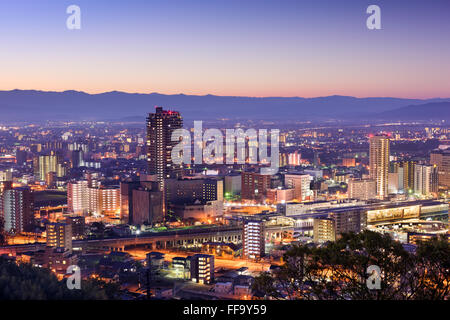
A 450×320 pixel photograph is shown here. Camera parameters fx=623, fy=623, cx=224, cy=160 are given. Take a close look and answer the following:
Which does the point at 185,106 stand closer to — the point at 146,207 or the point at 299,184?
the point at 299,184

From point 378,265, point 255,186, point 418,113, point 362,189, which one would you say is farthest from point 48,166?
point 378,265

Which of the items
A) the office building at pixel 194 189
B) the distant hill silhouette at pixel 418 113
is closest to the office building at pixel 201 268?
the office building at pixel 194 189

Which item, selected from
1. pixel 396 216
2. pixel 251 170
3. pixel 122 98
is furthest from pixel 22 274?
pixel 122 98

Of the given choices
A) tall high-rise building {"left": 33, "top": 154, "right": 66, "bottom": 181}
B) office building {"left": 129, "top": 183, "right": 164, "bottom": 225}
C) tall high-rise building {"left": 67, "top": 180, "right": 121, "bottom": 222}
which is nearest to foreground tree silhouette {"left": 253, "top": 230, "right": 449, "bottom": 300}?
office building {"left": 129, "top": 183, "right": 164, "bottom": 225}

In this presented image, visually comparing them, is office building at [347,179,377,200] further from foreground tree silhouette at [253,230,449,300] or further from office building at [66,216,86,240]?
foreground tree silhouette at [253,230,449,300]
